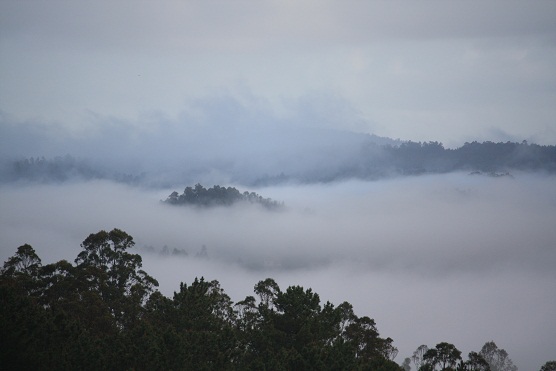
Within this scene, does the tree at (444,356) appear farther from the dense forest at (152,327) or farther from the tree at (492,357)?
the tree at (492,357)

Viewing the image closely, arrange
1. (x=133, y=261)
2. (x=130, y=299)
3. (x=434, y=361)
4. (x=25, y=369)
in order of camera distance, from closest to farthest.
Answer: (x=25, y=369) → (x=434, y=361) → (x=130, y=299) → (x=133, y=261)

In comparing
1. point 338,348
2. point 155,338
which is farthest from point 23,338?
point 338,348

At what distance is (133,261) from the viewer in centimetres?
8250

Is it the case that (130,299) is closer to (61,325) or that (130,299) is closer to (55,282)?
(55,282)

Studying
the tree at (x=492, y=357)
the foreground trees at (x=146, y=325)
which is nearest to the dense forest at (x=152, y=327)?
the foreground trees at (x=146, y=325)

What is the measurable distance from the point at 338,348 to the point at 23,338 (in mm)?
20141

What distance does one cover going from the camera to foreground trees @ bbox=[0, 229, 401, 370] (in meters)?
45.4

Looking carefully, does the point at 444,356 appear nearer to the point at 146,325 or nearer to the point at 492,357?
the point at 146,325

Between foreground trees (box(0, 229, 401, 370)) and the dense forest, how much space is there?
0.08 meters

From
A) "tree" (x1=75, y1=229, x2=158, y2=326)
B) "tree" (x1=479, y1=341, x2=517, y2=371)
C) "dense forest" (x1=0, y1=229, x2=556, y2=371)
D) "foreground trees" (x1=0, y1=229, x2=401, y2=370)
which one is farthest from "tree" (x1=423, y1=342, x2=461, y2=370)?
"tree" (x1=479, y1=341, x2=517, y2=371)

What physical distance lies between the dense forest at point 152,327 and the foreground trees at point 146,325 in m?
0.08

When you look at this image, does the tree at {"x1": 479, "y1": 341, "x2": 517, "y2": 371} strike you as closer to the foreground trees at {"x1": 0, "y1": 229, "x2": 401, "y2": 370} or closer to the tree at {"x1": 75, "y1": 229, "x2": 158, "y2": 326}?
the foreground trees at {"x1": 0, "y1": 229, "x2": 401, "y2": 370}

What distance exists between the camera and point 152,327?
52344 mm

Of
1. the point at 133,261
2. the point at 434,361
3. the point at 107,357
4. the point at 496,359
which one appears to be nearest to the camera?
the point at 107,357
